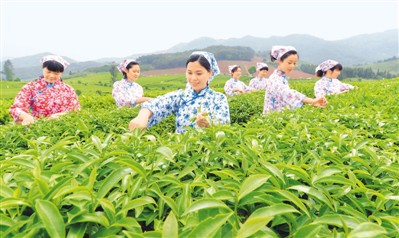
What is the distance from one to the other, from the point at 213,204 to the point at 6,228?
0.58 m

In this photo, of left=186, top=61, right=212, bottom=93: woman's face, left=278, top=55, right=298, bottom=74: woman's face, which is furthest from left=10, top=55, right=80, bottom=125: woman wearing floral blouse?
left=278, top=55, right=298, bottom=74: woman's face

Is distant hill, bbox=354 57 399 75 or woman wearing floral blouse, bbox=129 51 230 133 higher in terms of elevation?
woman wearing floral blouse, bbox=129 51 230 133

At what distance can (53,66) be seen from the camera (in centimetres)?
410

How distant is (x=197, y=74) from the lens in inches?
112

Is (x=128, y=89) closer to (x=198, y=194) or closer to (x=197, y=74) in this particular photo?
(x=197, y=74)

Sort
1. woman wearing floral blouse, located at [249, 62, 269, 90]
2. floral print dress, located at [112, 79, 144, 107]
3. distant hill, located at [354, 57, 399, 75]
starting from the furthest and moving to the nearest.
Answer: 1. distant hill, located at [354, 57, 399, 75]
2. woman wearing floral blouse, located at [249, 62, 269, 90]
3. floral print dress, located at [112, 79, 144, 107]

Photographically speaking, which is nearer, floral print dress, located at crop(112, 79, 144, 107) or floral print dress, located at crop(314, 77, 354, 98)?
floral print dress, located at crop(112, 79, 144, 107)

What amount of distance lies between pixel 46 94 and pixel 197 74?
8.18 feet

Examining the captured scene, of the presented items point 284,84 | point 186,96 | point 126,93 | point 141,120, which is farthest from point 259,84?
point 141,120

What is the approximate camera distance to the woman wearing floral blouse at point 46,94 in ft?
13.1

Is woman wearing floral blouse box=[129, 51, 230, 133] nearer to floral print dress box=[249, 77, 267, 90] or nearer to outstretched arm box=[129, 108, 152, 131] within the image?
outstretched arm box=[129, 108, 152, 131]

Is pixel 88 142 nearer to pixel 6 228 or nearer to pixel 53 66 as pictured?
pixel 6 228

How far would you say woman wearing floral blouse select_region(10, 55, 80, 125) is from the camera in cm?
399

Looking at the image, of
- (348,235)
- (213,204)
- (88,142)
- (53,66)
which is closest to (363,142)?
(348,235)
